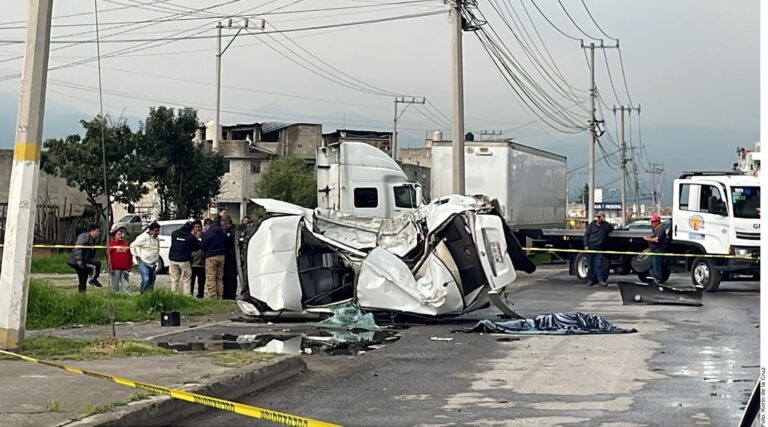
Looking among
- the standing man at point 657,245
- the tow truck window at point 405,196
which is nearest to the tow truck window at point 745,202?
the standing man at point 657,245

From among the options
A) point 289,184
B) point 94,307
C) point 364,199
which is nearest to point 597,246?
point 364,199

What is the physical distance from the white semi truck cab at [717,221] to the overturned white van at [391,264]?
9500mm

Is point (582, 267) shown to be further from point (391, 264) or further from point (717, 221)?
point (391, 264)

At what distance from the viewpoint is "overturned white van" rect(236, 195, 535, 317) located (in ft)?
53.0

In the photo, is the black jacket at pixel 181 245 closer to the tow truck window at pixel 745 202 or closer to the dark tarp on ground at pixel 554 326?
the dark tarp on ground at pixel 554 326

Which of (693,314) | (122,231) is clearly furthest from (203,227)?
(693,314)

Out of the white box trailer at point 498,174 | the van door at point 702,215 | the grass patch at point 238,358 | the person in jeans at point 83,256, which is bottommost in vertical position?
the grass patch at point 238,358

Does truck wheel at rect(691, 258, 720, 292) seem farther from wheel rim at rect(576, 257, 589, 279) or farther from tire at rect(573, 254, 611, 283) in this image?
wheel rim at rect(576, 257, 589, 279)

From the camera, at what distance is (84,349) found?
1148 centimetres

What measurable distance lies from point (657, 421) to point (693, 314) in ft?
34.3

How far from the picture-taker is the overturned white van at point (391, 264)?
53.0ft

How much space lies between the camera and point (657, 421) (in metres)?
8.66

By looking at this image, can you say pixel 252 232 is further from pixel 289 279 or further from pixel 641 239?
pixel 641 239

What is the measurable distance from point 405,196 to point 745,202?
9.85 m
